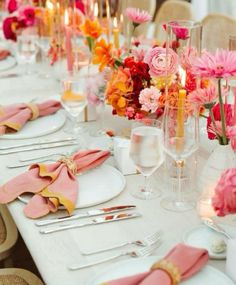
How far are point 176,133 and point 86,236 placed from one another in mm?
309

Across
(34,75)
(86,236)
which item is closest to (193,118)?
(86,236)

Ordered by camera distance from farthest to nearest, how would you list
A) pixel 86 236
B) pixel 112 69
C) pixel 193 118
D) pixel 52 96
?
1. pixel 52 96
2. pixel 112 69
3. pixel 193 118
4. pixel 86 236

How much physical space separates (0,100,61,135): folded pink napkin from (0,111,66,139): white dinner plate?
0.02 metres

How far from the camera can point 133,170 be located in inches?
58.7

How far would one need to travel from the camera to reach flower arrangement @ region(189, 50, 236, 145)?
1.20 m

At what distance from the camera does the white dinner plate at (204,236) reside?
44.7 inches

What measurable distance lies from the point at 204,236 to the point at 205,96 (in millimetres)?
313

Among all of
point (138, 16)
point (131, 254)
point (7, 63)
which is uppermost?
point (138, 16)

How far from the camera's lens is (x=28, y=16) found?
8.79ft

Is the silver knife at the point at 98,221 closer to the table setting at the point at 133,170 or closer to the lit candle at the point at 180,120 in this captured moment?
the table setting at the point at 133,170

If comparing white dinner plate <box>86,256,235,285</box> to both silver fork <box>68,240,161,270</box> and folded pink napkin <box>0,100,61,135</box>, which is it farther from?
folded pink napkin <box>0,100,61,135</box>

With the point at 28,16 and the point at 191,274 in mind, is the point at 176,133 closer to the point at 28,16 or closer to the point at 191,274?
the point at 191,274

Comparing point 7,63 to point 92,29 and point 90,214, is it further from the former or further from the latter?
point 90,214

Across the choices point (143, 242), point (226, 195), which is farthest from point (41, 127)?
point (226, 195)
